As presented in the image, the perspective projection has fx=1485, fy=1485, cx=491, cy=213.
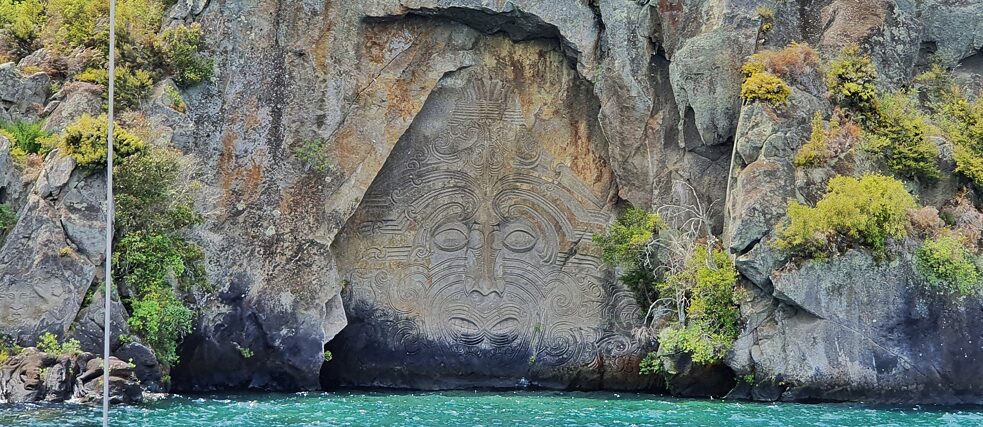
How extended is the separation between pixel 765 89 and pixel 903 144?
2.86 meters

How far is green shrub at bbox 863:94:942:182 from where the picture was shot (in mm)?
28406

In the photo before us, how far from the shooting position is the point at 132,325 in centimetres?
2616

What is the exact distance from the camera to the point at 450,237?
31641 mm

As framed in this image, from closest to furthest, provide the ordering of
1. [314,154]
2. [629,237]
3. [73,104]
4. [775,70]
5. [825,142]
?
[825,142] → [73,104] → [775,70] → [314,154] → [629,237]

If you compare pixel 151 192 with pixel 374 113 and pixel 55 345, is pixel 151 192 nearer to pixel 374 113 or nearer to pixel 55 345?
pixel 55 345

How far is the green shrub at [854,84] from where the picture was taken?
2905 centimetres

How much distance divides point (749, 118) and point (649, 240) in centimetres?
334

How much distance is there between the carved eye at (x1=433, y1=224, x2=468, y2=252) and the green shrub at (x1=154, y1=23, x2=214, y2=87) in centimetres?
594

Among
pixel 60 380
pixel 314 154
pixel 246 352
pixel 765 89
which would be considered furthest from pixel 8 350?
pixel 765 89

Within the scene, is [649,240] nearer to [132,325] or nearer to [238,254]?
[238,254]

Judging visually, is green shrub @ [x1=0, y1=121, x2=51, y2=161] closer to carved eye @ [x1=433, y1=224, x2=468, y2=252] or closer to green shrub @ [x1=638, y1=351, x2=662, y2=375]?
carved eye @ [x1=433, y1=224, x2=468, y2=252]

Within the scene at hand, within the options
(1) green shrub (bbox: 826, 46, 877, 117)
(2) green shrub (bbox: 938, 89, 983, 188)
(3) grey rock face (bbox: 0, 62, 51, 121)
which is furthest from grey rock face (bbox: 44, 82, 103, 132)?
(2) green shrub (bbox: 938, 89, 983, 188)

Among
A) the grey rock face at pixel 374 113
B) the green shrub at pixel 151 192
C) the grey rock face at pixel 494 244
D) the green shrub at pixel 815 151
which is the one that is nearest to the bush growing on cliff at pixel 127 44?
the grey rock face at pixel 374 113

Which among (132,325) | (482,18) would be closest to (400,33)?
(482,18)
